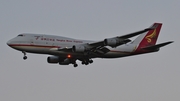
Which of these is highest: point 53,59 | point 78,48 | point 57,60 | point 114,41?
point 114,41

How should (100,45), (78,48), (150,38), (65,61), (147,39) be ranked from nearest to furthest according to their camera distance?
(78,48) → (100,45) → (65,61) → (147,39) → (150,38)

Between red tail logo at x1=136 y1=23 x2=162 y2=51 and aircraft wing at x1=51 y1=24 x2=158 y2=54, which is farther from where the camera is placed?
red tail logo at x1=136 y1=23 x2=162 y2=51

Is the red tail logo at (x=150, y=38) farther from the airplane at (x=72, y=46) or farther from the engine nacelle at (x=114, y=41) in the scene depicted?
the engine nacelle at (x=114, y=41)

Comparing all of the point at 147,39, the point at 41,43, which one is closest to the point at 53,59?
the point at 41,43

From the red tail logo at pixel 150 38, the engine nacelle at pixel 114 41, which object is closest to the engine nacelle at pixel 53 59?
the engine nacelle at pixel 114 41

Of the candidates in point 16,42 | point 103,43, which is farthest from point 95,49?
point 16,42

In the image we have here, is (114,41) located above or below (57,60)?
above

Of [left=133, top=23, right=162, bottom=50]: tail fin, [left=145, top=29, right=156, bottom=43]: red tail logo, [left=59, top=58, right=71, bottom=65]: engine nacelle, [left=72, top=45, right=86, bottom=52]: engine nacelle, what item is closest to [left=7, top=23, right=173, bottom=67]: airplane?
[left=72, top=45, right=86, bottom=52]: engine nacelle

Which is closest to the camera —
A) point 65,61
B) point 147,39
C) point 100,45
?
point 100,45

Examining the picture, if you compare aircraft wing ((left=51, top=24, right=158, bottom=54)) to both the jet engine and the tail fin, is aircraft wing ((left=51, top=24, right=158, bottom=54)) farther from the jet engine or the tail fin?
the tail fin

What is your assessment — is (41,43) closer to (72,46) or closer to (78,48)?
(72,46)


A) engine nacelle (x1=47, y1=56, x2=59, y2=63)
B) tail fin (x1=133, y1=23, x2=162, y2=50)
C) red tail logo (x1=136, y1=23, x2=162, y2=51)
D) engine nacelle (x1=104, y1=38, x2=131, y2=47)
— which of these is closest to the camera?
engine nacelle (x1=104, y1=38, x2=131, y2=47)

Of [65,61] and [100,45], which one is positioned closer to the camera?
[100,45]

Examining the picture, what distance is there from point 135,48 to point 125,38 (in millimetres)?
8088
